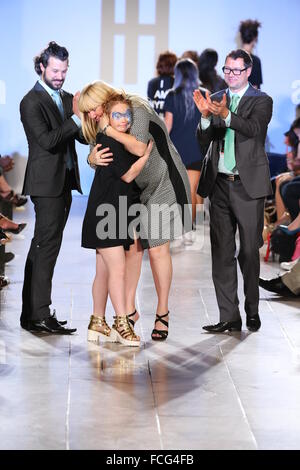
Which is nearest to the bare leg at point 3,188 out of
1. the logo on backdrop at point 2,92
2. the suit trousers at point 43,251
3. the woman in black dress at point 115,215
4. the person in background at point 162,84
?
the person in background at point 162,84

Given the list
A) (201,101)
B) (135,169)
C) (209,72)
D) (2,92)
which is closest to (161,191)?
(135,169)

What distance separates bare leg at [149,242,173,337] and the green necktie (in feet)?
1.73

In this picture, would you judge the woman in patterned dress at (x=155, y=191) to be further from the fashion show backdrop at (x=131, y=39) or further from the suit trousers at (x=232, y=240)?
the fashion show backdrop at (x=131, y=39)

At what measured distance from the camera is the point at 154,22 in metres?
12.8

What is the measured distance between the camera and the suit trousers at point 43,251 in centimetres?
557

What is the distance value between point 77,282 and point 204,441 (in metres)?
3.26

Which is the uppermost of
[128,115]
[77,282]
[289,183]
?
[128,115]

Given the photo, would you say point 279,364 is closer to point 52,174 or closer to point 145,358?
point 145,358

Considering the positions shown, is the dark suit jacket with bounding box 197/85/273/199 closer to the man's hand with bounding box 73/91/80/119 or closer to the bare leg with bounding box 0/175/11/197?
the man's hand with bounding box 73/91/80/119

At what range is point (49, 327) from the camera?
5594 millimetres

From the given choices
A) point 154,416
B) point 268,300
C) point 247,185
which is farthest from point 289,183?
point 154,416

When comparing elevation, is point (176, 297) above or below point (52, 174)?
below

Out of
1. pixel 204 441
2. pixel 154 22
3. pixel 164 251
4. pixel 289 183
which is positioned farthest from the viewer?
→ pixel 154 22
